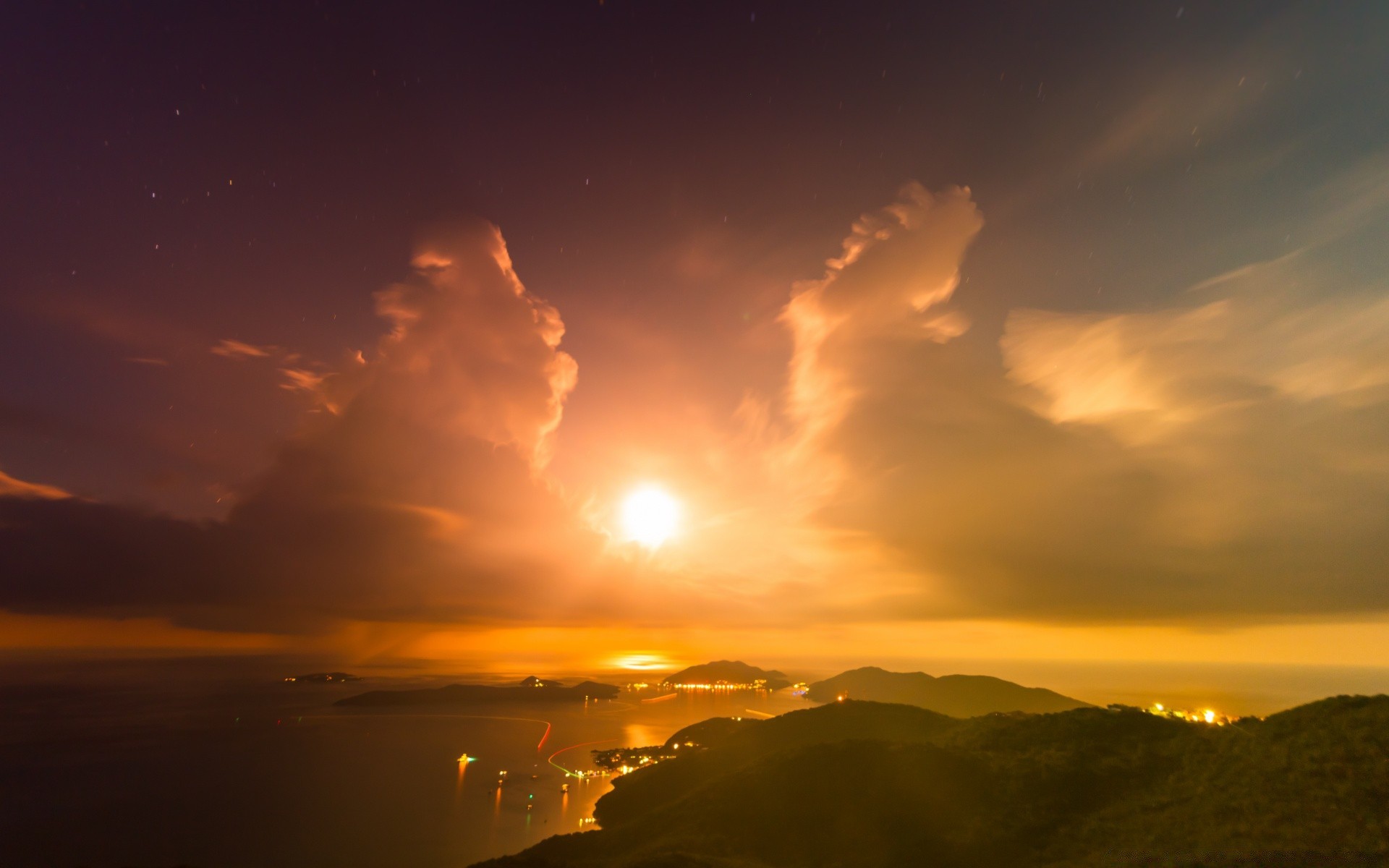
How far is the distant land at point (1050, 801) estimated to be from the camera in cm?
6662

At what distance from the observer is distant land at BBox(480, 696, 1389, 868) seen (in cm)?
6662

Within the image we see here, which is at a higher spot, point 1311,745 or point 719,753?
point 1311,745

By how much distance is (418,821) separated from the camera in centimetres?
15688

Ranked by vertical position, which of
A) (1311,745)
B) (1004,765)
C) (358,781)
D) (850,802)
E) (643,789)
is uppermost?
(1311,745)

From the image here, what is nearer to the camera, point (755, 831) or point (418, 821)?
point (755, 831)

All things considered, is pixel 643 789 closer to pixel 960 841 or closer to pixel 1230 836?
pixel 960 841

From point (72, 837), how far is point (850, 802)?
18190cm

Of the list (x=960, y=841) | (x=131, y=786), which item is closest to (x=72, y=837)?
(x=131, y=786)

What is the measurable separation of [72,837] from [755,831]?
165 m

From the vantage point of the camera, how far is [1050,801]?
9012 centimetres

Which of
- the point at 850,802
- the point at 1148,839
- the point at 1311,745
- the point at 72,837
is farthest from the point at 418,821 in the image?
the point at 1311,745

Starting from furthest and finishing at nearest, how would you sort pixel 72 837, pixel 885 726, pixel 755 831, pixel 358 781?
pixel 358 781 → pixel 885 726 → pixel 72 837 → pixel 755 831

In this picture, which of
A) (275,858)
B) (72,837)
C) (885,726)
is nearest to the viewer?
(275,858)

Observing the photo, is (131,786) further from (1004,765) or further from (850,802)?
(1004,765)
